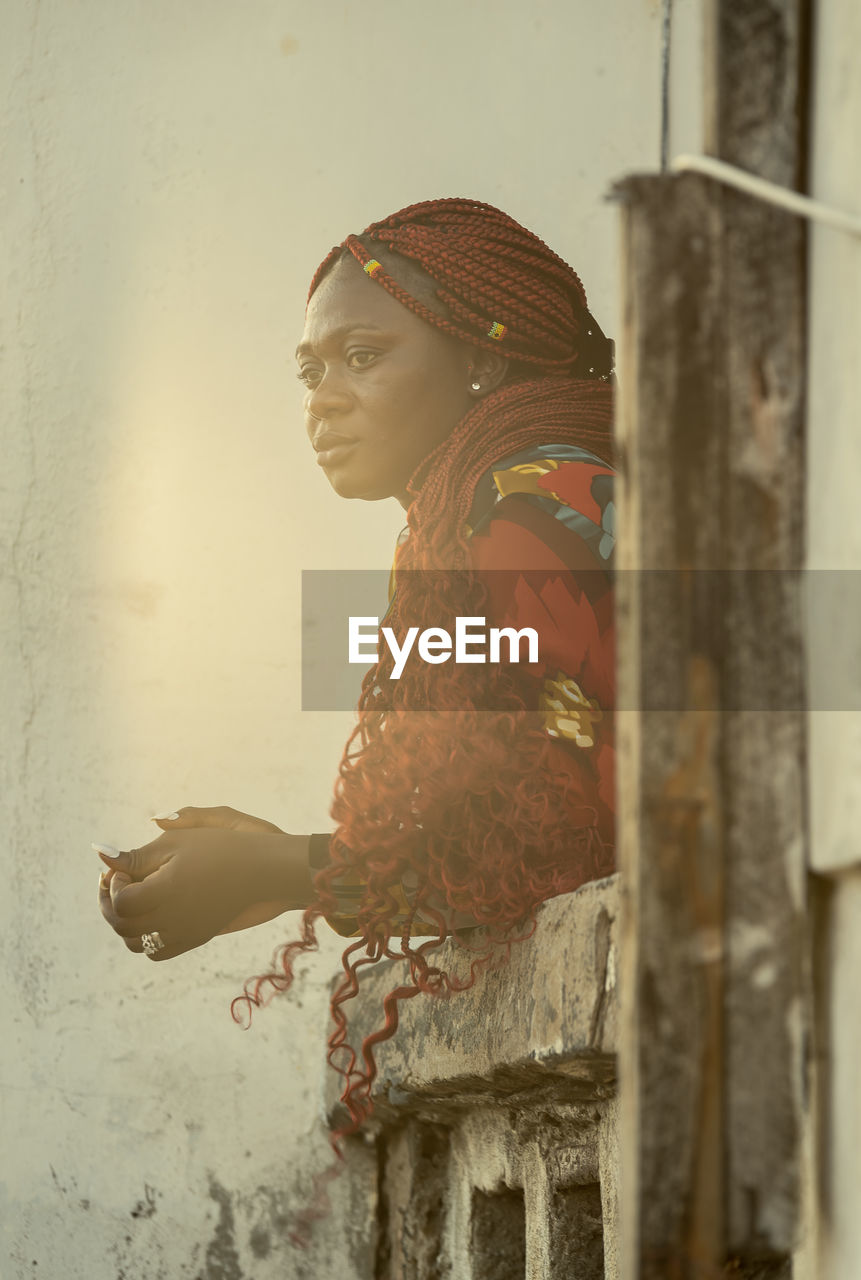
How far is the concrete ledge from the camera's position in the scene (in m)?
1.19

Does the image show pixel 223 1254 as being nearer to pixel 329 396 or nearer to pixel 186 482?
pixel 186 482

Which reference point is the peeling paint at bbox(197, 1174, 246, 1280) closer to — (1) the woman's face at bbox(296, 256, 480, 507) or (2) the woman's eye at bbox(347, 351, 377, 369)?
(1) the woman's face at bbox(296, 256, 480, 507)

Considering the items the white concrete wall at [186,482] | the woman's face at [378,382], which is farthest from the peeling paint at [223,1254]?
the woman's face at [378,382]

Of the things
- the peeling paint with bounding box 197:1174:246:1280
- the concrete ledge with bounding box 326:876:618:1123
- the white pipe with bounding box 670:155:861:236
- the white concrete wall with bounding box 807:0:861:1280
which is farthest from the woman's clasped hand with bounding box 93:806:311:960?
Answer: the peeling paint with bounding box 197:1174:246:1280

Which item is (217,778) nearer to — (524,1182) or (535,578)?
(524,1182)

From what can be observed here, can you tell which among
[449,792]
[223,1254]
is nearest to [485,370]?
[449,792]

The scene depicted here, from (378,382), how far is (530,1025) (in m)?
0.71

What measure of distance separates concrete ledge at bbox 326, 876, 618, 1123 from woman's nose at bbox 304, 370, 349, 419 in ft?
2.00

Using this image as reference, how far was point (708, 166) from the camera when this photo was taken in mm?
706

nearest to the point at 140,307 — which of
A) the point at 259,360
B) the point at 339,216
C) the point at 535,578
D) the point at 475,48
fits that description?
the point at 259,360

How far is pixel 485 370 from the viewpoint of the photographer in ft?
5.24

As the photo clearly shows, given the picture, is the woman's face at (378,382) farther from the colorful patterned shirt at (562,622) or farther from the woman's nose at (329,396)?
the colorful patterned shirt at (562,622)

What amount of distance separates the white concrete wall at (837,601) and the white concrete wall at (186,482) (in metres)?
1.69

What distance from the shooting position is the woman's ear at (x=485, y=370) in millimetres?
1595
